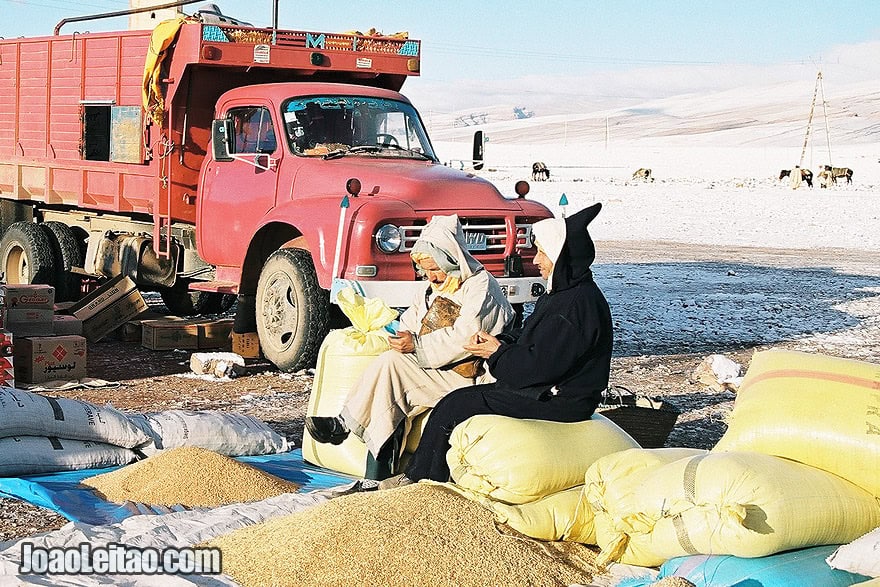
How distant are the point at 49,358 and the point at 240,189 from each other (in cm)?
239

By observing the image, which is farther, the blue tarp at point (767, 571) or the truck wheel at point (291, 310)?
the truck wheel at point (291, 310)

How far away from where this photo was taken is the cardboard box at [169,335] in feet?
35.9

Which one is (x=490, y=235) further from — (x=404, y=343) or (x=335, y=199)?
(x=404, y=343)

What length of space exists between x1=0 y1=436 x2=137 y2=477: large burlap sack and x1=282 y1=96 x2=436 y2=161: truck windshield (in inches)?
164

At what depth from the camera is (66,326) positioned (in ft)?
33.4

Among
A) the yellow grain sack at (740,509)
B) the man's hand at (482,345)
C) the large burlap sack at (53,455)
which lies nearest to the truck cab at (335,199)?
the large burlap sack at (53,455)

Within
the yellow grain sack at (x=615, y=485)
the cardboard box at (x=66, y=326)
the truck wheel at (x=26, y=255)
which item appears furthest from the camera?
the truck wheel at (x=26, y=255)

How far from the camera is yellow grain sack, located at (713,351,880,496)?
4926 millimetres

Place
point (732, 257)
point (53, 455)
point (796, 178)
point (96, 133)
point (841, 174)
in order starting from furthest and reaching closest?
1. point (841, 174)
2. point (796, 178)
3. point (732, 257)
4. point (96, 133)
5. point (53, 455)

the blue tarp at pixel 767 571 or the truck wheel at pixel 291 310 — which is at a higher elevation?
the truck wheel at pixel 291 310

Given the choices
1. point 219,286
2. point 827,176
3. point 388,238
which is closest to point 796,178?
point 827,176

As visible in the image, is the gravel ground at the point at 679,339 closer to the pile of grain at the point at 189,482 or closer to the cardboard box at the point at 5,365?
the pile of grain at the point at 189,482

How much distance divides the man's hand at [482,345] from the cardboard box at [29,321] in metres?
4.81

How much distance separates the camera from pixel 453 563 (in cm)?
485
